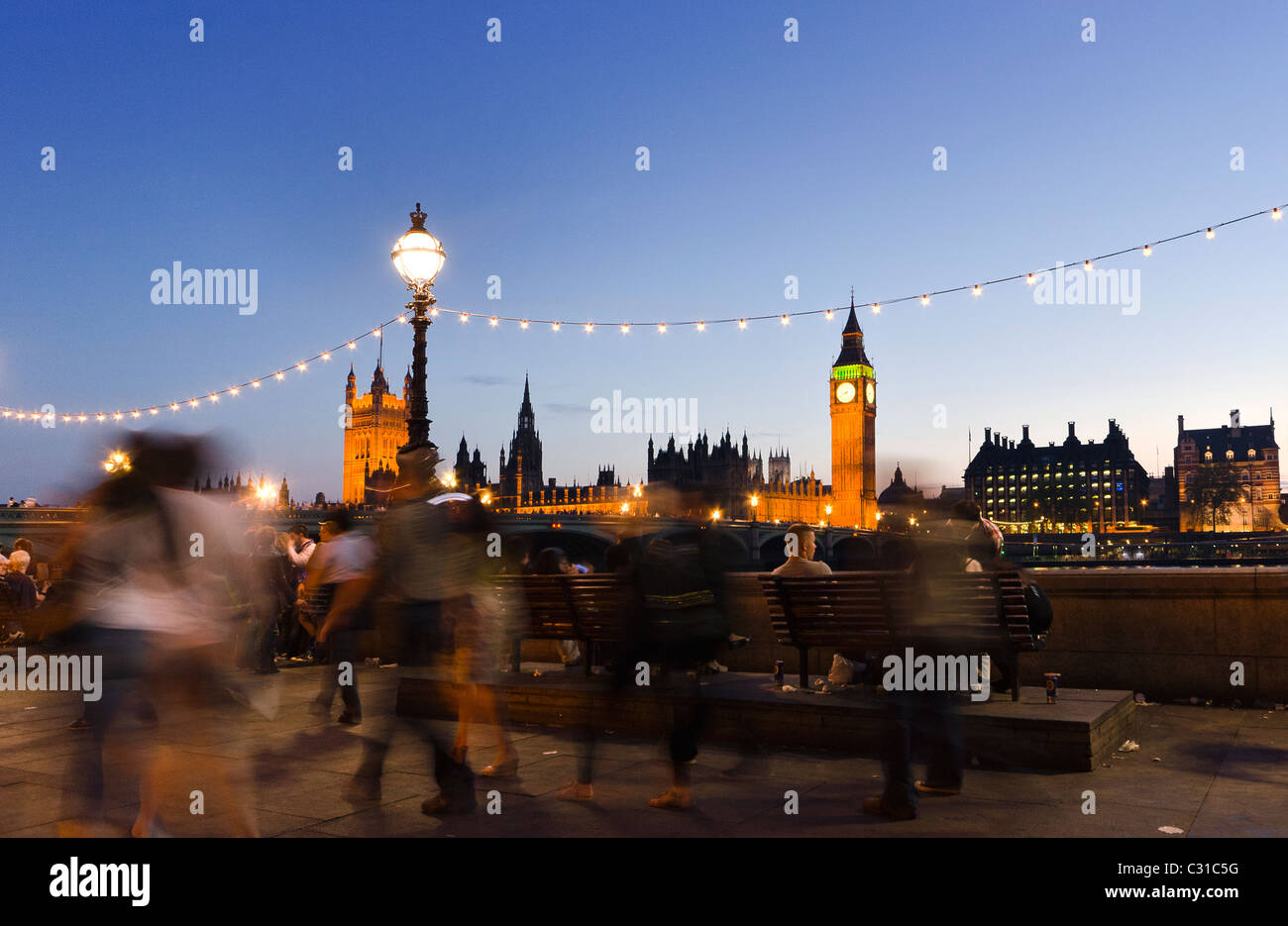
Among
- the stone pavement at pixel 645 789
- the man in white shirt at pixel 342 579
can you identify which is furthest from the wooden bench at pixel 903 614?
the man in white shirt at pixel 342 579

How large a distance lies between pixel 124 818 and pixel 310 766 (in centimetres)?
132

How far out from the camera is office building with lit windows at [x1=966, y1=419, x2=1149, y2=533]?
149375 millimetres

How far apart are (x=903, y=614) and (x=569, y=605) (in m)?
3.20

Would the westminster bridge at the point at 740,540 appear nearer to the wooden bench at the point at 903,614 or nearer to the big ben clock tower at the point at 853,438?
the wooden bench at the point at 903,614

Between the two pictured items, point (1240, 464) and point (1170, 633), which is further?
point (1240, 464)

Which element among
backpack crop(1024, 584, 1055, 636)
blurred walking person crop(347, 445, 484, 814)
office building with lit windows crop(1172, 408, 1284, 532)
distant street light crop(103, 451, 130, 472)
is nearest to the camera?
distant street light crop(103, 451, 130, 472)

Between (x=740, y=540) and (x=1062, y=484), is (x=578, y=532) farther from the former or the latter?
(x=1062, y=484)

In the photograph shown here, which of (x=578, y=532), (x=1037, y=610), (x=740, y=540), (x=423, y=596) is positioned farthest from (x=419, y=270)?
(x=578, y=532)

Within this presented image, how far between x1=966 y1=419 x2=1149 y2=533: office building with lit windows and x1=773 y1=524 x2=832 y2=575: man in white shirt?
146 m

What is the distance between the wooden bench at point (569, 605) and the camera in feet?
26.3

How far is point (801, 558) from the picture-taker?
823 centimetres

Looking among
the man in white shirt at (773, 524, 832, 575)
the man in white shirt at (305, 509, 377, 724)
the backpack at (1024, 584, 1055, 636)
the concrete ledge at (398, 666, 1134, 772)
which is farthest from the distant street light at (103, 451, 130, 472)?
the backpack at (1024, 584, 1055, 636)

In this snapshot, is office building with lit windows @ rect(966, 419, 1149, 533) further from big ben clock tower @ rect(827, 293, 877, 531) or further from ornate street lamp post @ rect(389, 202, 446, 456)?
ornate street lamp post @ rect(389, 202, 446, 456)

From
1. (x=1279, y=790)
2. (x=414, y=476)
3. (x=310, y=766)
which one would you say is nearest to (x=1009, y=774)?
(x=1279, y=790)
